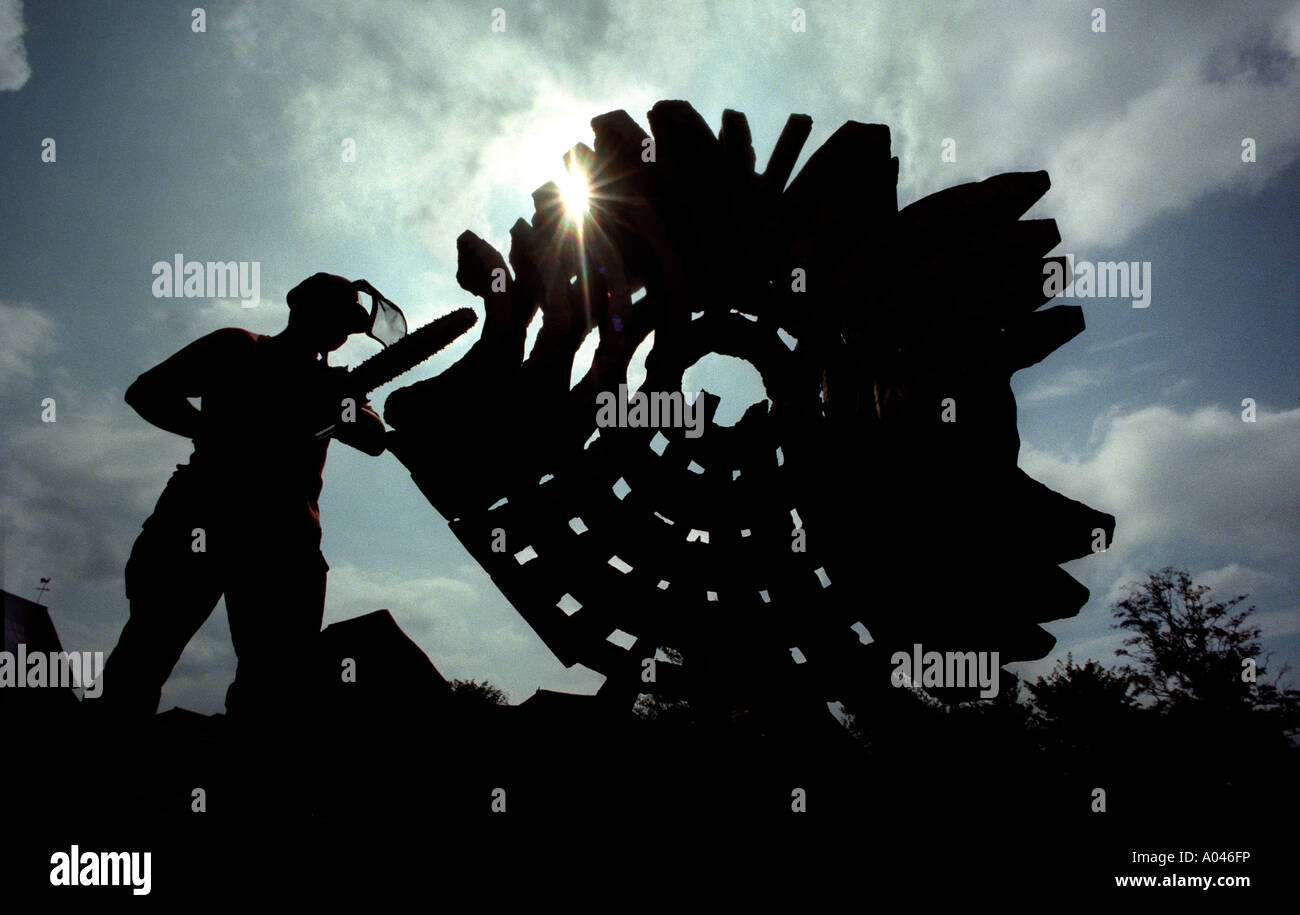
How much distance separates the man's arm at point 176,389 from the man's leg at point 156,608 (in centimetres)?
58

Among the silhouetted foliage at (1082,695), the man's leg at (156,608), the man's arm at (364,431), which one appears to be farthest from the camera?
the silhouetted foliage at (1082,695)

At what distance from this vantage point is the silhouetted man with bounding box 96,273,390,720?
3471 mm

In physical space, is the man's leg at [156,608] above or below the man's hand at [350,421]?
below

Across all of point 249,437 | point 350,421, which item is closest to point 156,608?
point 249,437

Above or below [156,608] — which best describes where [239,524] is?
above

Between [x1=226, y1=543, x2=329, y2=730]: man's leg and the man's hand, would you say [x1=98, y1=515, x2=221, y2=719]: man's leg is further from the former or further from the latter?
the man's hand

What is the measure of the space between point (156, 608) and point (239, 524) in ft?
1.91

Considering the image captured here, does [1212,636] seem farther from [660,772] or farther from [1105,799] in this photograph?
[660,772]

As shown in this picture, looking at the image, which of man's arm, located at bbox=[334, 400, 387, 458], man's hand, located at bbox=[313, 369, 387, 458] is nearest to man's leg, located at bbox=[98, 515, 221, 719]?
man's hand, located at bbox=[313, 369, 387, 458]

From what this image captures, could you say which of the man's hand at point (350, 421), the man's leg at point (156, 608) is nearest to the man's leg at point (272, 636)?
the man's leg at point (156, 608)

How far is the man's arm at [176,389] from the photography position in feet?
12.0

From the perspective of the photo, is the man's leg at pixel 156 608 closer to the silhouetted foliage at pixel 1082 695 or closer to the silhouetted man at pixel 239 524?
the silhouetted man at pixel 239 524

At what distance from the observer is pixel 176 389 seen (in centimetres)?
370

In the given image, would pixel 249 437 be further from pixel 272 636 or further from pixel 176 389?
pixel 272 636
